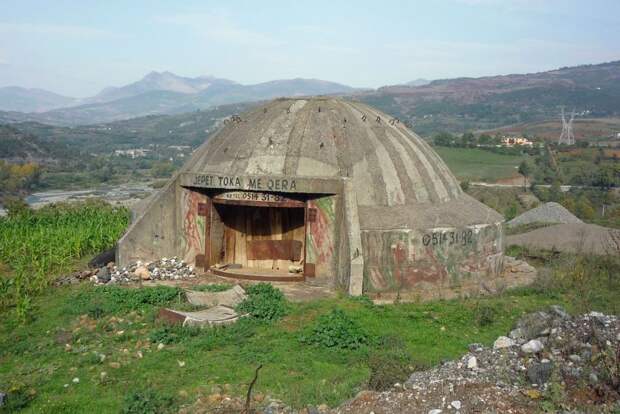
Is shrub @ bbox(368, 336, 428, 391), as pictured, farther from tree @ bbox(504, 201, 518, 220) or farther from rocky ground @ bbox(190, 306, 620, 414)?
tree @ bbox(504, 201, 518, 220)

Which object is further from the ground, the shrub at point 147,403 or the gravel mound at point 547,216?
the shrub at point 147,403

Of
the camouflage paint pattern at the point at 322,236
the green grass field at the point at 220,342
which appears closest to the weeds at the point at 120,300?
the green grass field at the point at 220,342

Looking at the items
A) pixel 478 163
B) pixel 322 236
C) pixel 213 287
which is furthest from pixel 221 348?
pixel 478 163

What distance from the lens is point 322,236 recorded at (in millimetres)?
12484

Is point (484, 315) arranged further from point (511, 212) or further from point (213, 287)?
point (511, 212)

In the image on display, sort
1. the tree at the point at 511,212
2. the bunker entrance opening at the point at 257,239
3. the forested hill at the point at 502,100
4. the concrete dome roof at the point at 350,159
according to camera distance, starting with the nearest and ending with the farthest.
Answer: the concrete dome roof at the point at 350,159
the bunker entrance opening at the point at 257,239
the tree at the point at 511,212
the forested hill at the point at 502,100

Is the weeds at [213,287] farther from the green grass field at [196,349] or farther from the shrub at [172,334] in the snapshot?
the shrub at [172,334]

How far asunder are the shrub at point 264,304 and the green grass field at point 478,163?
42.3 meters

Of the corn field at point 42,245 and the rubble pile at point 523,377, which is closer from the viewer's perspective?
the rubble pile at point 523,377

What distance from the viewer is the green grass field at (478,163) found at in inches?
2110

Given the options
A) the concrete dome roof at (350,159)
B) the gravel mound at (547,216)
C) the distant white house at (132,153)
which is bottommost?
the distant white house at (132,153)

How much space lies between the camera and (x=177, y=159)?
99562mm

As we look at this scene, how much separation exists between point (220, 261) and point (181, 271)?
0.99 m

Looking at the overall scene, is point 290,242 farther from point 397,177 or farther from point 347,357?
point 347,357
